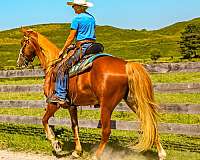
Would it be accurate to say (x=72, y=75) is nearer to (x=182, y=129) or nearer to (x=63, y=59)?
(x=63, y=59)

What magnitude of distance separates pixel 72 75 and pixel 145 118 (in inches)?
62.1

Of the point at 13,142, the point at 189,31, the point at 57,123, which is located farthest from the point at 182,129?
the point at 189,31

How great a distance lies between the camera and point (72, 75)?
7.57m

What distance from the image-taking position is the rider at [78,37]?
24.9 feet

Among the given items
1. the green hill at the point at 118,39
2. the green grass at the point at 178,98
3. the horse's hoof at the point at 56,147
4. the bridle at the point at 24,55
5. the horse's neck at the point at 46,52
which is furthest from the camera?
the green hill at the point at 118,39

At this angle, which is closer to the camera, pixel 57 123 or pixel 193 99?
pixel 57 123

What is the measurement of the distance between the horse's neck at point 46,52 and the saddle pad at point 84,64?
90cm

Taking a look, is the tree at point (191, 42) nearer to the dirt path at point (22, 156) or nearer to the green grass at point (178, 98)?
the green grass at point (178, 98)

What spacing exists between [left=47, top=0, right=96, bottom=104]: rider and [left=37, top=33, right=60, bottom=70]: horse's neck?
64 centimetres

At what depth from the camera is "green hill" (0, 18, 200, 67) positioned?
73581 mm

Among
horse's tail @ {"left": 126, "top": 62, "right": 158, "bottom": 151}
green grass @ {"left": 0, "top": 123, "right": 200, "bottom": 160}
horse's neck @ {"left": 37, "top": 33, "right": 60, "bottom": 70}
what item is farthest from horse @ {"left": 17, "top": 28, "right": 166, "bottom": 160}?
horse's neck @ {"left": 37, "top": 33, "right": 60, "bottom": 70}

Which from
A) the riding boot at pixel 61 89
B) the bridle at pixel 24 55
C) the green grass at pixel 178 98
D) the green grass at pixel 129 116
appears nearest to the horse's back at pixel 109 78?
the riding boot at pixel 61 89

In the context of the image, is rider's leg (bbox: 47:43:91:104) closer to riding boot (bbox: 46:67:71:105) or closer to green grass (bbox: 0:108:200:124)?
riding boot (bbox: 46:67:71:105)

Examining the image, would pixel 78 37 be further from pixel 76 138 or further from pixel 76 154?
pixel 76 154
